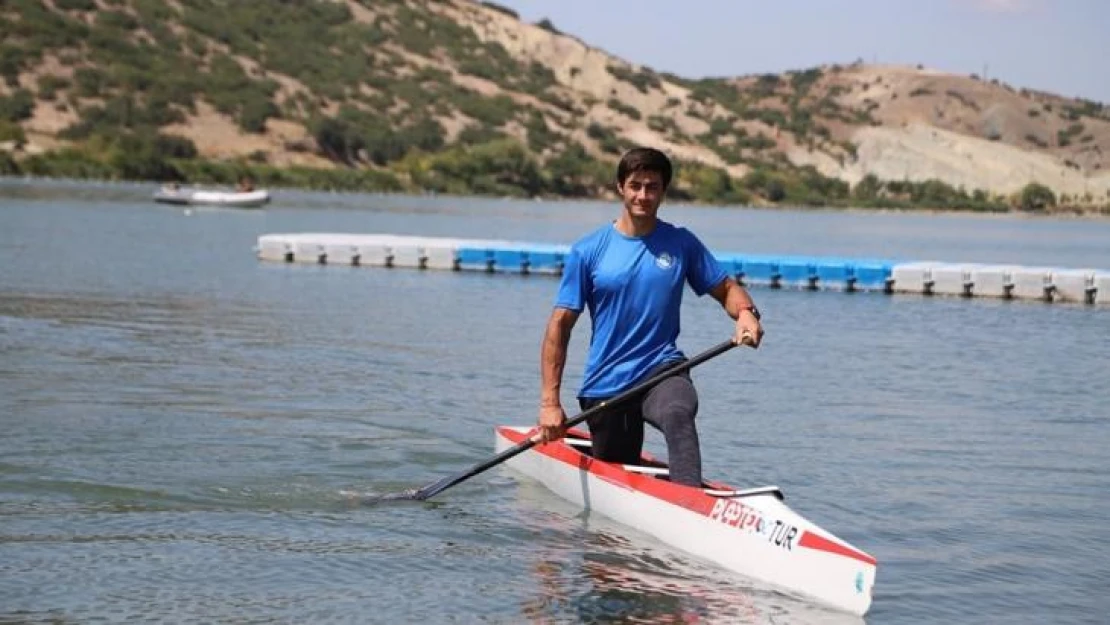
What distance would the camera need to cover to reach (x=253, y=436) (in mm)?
16062

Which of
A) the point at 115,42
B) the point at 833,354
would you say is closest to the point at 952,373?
the point at 833,354

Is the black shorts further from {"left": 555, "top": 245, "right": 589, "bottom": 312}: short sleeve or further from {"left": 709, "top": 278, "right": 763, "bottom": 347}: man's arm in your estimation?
{"left": 555, "top": 245, "right": 589, "bottom": 312}: short sleeve

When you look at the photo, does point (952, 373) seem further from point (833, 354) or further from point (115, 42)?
point (115, 42)

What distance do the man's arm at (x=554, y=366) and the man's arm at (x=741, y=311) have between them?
0.91m

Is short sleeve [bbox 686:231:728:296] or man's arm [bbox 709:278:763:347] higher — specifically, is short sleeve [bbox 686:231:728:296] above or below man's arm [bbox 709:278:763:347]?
Result: above

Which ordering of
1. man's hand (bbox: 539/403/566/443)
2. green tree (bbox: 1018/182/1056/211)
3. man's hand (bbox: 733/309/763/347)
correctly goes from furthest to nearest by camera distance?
green tree (bbox: 1018/182/1056/211), man's hand (bbox: 539/403/566/443), man's hand (bbox: 733/309/763/347)

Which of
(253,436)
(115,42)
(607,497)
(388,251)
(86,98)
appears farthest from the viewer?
(115,42)

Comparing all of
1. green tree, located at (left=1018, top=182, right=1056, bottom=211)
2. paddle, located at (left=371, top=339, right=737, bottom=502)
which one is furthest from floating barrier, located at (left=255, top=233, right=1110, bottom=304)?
green tree, located at (left=1018, top=182, right=1056, bottom=211)

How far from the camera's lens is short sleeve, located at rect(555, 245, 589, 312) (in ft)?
35.8

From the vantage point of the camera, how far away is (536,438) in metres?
12.4

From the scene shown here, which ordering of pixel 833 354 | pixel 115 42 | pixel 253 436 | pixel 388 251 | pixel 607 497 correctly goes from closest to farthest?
pixel 607 497 < pixel 253 436 < pixel 833 354 < pixel 388 251 < pixel 115 42

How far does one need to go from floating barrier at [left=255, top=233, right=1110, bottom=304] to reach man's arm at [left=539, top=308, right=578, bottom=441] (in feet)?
100.0

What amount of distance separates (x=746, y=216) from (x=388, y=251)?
2790 inches

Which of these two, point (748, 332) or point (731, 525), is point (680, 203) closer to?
point (731, 525)
